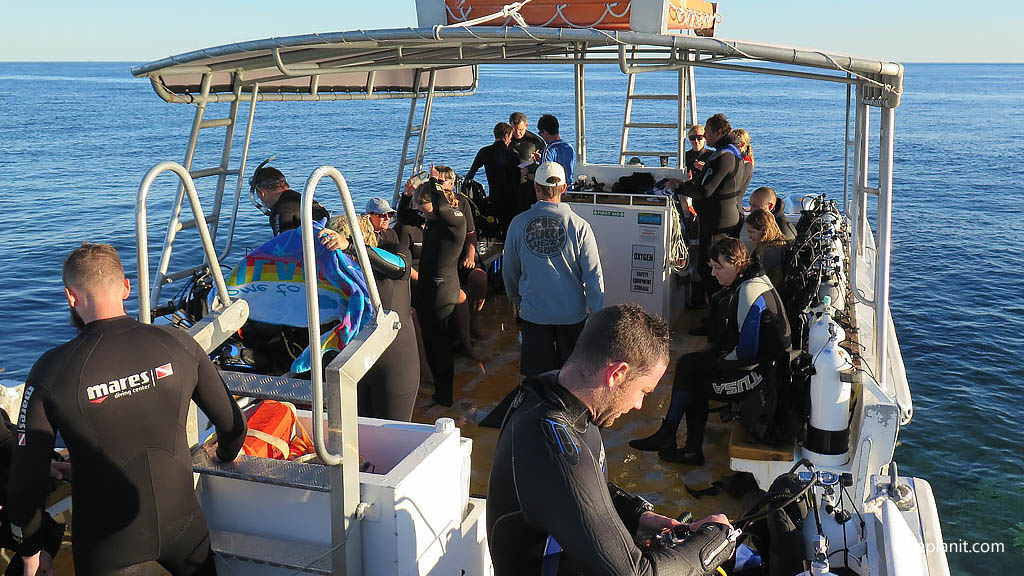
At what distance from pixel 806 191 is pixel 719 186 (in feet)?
61.6

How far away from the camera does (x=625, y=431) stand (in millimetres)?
4977

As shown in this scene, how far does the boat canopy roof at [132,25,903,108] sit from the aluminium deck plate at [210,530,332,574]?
284 cm

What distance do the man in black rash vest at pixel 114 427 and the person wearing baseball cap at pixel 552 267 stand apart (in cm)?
243

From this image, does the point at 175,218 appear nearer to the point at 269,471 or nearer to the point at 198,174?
the point at 198,174

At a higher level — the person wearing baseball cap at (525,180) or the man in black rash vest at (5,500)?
the person wearing baseball cap at (525,180)

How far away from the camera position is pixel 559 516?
1862 mm

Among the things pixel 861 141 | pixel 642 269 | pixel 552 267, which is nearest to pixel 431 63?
pixel 642 269

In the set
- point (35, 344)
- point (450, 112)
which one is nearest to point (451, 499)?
point (35, 344)

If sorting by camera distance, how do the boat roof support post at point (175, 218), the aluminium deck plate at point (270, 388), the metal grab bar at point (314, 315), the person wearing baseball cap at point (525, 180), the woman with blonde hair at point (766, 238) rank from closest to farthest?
1. the metal grab bar at point (314, 315)
2. the aluminium deck plate at point (270, 388)
3. the boat roof support post at point (175, 218)
4. the woman with blonde hair at point (766, 238)
5. the person wearing baseball cap at point (525, 180)

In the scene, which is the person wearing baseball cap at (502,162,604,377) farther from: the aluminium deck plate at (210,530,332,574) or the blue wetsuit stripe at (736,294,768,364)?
the aluminium deck plate at (210,530,332,574)

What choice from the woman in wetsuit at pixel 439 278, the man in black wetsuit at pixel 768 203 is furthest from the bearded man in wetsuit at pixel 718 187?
the woman in wetsuit at pixel 439 278

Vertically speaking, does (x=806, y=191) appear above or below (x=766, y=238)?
below

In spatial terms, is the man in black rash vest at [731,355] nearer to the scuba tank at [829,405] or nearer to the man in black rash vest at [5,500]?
the scuba tank at [829,405]

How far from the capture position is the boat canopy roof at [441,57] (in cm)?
408
